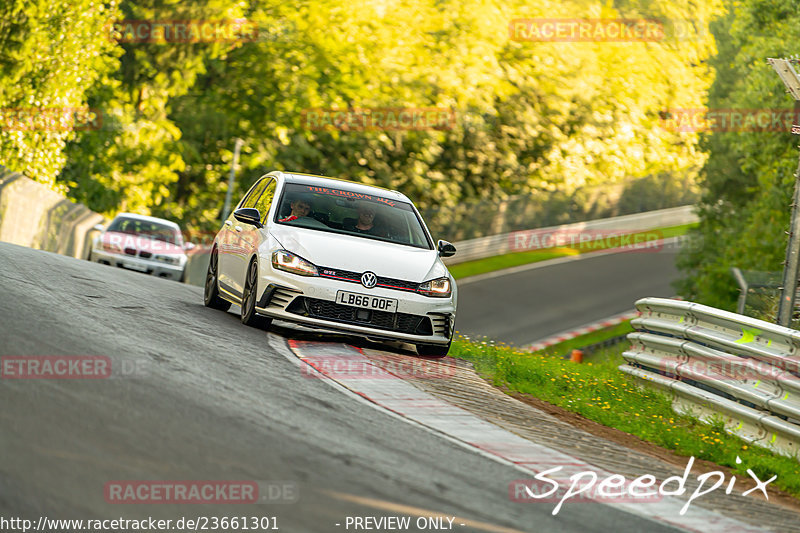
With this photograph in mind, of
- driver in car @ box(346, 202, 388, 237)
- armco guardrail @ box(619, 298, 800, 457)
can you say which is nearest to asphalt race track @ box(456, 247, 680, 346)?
driver in car @ box(346, 202, 388, 237)

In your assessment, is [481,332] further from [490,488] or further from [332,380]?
[490,488]

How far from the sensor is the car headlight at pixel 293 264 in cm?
1079

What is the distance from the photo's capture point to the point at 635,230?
5366 centimetres

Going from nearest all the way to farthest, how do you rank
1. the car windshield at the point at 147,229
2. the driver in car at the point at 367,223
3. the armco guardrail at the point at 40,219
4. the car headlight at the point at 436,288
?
the car headlight at the point at 436,288
the driver in car at the point at 367,223
the armco guardrail at the point at 40,219
the car windshield at the point at 147,229

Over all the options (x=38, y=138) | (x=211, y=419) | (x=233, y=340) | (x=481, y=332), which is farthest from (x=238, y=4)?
(x=211, y=419)

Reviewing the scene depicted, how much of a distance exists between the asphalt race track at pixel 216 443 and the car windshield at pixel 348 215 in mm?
2710

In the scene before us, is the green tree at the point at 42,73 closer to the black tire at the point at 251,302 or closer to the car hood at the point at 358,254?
the black tire at the point at 251,302

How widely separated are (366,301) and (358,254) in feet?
1.80

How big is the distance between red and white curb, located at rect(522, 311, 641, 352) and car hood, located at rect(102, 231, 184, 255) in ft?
30.3

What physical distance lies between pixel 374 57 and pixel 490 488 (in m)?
38.9

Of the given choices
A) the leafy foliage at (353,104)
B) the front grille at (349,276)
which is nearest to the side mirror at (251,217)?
the front grille at (349,276)

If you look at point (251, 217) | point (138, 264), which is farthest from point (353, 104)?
point (251, 217)

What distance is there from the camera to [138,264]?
24.0m

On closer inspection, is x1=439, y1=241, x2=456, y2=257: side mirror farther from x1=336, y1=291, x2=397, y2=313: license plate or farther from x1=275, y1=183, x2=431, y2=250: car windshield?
x1=336, y1=291, x2=397, y2=313: license plate
